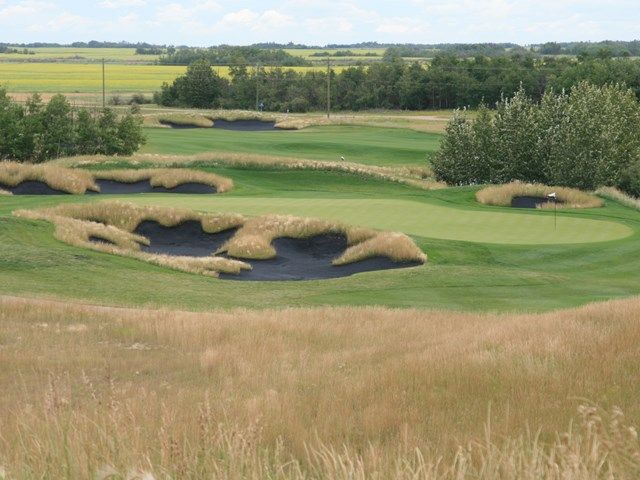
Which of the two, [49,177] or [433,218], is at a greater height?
[49,177]

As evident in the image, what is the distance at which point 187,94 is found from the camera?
109375 mm

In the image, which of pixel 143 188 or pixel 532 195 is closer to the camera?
pixel 532 195

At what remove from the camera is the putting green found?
86.3 ft

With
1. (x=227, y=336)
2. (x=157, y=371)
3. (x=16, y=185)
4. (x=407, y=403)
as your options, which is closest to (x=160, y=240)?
(x=16, y=185)

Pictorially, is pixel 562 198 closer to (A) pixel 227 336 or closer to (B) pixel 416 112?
(A) pixel 227 336

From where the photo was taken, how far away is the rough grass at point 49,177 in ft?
117

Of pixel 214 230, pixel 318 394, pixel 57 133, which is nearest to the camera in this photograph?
pixel 318 394

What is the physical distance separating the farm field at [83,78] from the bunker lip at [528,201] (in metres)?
89.7

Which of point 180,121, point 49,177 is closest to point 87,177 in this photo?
point 49,177

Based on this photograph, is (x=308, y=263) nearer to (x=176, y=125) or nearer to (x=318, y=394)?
(x=318, y=394)

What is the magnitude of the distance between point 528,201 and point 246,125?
1844 inches

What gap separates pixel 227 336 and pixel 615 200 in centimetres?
2681

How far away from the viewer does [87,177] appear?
3684 centimetres

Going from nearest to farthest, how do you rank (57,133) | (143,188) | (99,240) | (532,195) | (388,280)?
(388,280) → (99,240) → (532,195) → (143,188) → (57,133)
